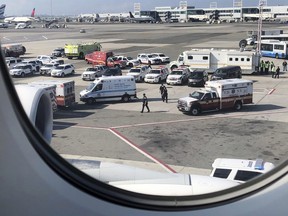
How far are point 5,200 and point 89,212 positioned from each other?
431 millimetres

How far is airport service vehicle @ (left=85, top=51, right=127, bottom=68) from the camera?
979 inches

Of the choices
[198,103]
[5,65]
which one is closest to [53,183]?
[5,65]

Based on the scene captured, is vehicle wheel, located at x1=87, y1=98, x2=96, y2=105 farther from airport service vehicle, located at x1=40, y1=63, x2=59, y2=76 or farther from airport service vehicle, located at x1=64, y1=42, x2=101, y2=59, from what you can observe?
airport service vehicle, located at x1=64, y1=42, x2=101, y2=59

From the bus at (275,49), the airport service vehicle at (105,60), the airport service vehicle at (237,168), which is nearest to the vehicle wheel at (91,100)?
the airport service vehicle at (237,168)

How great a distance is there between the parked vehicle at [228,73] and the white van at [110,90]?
556cm

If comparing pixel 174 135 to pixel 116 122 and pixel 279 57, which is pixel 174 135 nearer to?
pixel 116 122

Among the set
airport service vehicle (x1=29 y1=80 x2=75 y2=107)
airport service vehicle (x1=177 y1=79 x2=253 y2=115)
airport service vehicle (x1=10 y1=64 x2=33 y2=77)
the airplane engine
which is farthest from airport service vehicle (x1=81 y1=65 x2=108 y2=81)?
the airplane engine

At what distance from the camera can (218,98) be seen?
13594mm

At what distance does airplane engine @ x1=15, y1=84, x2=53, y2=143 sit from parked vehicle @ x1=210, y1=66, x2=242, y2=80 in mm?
16420

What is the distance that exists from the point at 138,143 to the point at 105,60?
53.4 feet

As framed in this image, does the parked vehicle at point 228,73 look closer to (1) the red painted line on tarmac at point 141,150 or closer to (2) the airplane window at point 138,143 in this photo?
(2) the airplane window at point 138,143

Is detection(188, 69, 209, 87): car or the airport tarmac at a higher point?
detection(188, 69, 209, 87): car

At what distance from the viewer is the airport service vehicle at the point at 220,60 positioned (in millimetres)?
21734

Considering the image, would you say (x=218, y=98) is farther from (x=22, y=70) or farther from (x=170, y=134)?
(x=22, y=70)
